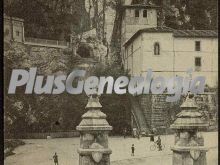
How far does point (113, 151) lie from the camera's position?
4.88 metres

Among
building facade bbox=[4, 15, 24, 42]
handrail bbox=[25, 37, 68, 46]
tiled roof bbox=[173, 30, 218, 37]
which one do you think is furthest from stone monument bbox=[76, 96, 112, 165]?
tiled roof bbox=[173, 30, 218, 37]

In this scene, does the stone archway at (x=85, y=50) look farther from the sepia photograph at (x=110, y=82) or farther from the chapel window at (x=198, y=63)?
the chapel window at (x=198, y=63)

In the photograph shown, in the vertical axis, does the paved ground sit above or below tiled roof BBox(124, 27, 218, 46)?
below

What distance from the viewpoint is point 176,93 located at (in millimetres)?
5051

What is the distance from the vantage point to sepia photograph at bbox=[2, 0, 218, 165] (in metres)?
4.80

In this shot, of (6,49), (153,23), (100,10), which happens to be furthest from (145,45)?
(6,49)

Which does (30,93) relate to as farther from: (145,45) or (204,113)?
(204,113)

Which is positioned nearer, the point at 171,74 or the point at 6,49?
the point at 6,49

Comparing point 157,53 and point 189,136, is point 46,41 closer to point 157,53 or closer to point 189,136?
point 157,53

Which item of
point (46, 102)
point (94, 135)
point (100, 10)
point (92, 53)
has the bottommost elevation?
point (94, 135)

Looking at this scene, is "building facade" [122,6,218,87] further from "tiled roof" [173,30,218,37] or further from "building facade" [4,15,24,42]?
"building facade" [4,15,24,42]

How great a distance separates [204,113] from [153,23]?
1.04 m

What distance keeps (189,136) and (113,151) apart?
719 millimetres

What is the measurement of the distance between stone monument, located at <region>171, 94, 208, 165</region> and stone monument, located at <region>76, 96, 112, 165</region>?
651 millimetres
